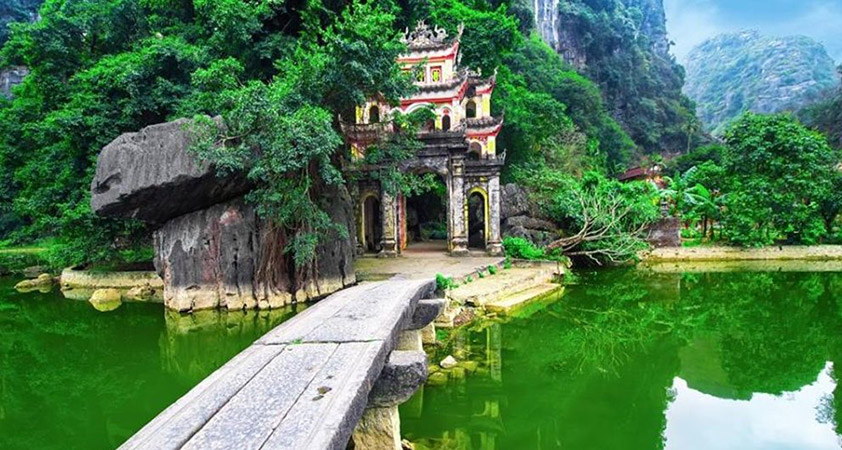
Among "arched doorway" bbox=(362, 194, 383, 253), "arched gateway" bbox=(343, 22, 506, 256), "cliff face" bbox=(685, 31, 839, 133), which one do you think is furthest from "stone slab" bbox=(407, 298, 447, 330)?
"cliff face" bbox=(685, 31, 839, 133)

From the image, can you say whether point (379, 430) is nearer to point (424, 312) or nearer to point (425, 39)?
point (424, 312)

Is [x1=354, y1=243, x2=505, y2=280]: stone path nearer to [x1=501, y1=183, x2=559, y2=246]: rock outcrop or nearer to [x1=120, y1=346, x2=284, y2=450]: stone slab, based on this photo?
[x1=501, y1=183, x2=559, y2=246]: rock outcrop

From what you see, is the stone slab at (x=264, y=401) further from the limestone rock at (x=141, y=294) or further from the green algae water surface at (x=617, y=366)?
the limestone rock at (x=141, y=294)

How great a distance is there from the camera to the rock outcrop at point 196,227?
950cm

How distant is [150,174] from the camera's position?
30.9 ft

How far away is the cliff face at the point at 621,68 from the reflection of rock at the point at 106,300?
46.6 meters

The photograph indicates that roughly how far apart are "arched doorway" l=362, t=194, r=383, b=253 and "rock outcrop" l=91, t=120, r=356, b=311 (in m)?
6.61

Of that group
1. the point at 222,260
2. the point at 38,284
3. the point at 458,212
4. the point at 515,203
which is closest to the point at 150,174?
the point at 222,260

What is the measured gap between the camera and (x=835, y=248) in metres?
19.0

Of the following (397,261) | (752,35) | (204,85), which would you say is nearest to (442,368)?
(397,261)

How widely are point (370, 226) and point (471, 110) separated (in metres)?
6.92

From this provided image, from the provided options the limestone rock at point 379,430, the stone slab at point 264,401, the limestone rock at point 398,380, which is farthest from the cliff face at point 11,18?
the limestone rock at point 398,380

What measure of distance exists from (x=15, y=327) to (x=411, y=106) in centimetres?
1370

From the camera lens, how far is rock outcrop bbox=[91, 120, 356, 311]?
374 inches
